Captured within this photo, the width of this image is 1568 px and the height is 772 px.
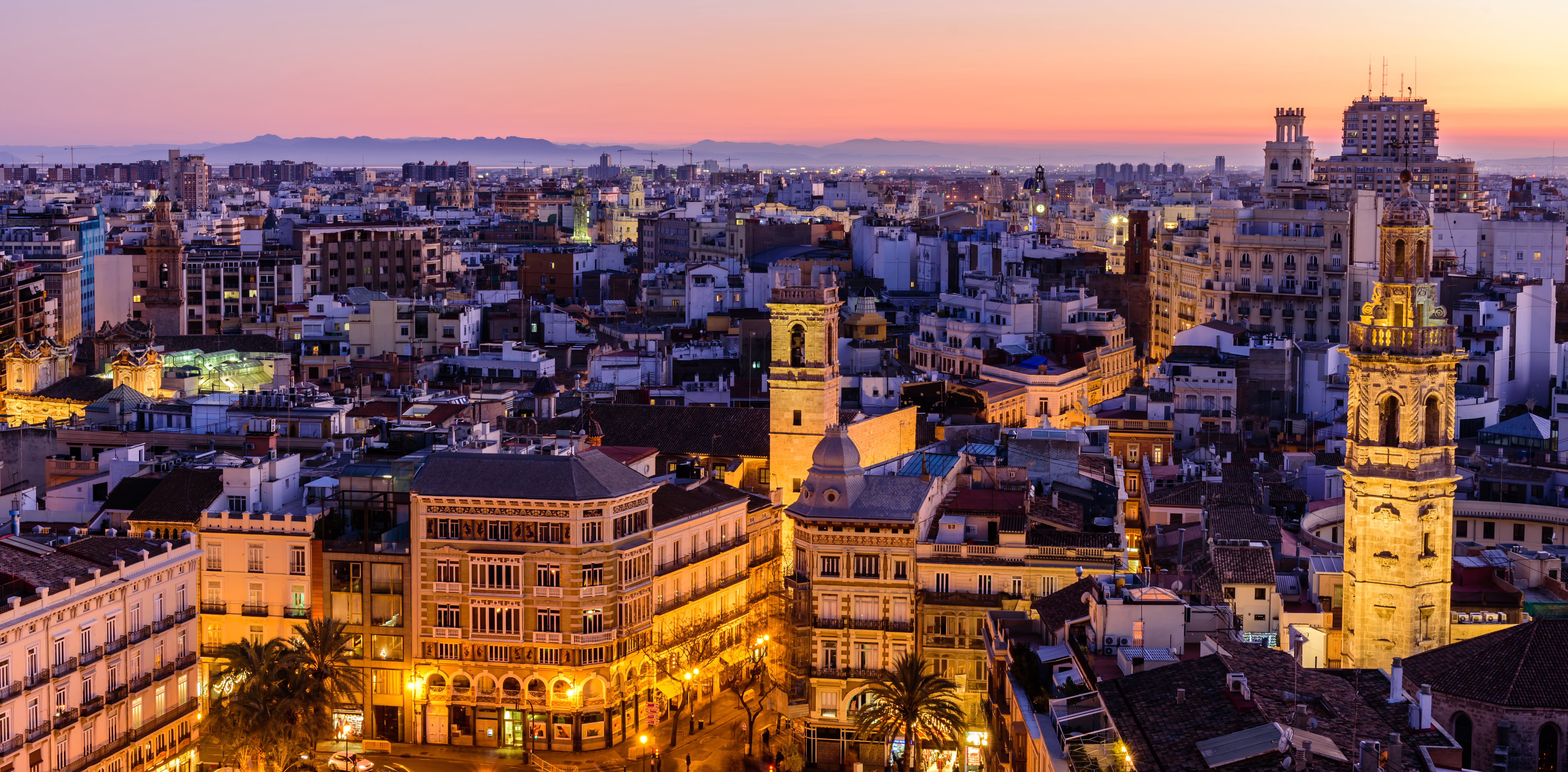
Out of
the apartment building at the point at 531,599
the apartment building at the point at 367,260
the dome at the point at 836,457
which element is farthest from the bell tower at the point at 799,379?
the apartment building at the point at 367,260

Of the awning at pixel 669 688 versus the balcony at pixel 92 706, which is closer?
the balcony at pixel 92 706

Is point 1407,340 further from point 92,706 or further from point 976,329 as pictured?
point 976,329

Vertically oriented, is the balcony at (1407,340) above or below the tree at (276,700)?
above

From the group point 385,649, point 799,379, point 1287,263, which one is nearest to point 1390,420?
point 799,379

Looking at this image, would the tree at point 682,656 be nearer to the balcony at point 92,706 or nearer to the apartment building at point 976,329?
the balcony at point 92,706

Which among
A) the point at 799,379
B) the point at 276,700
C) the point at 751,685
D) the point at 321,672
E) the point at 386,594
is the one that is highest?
the point at 799,379

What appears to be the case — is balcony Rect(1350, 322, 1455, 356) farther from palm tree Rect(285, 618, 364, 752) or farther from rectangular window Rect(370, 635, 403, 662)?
rectangular window Rect(370, 635, 403, 662)
